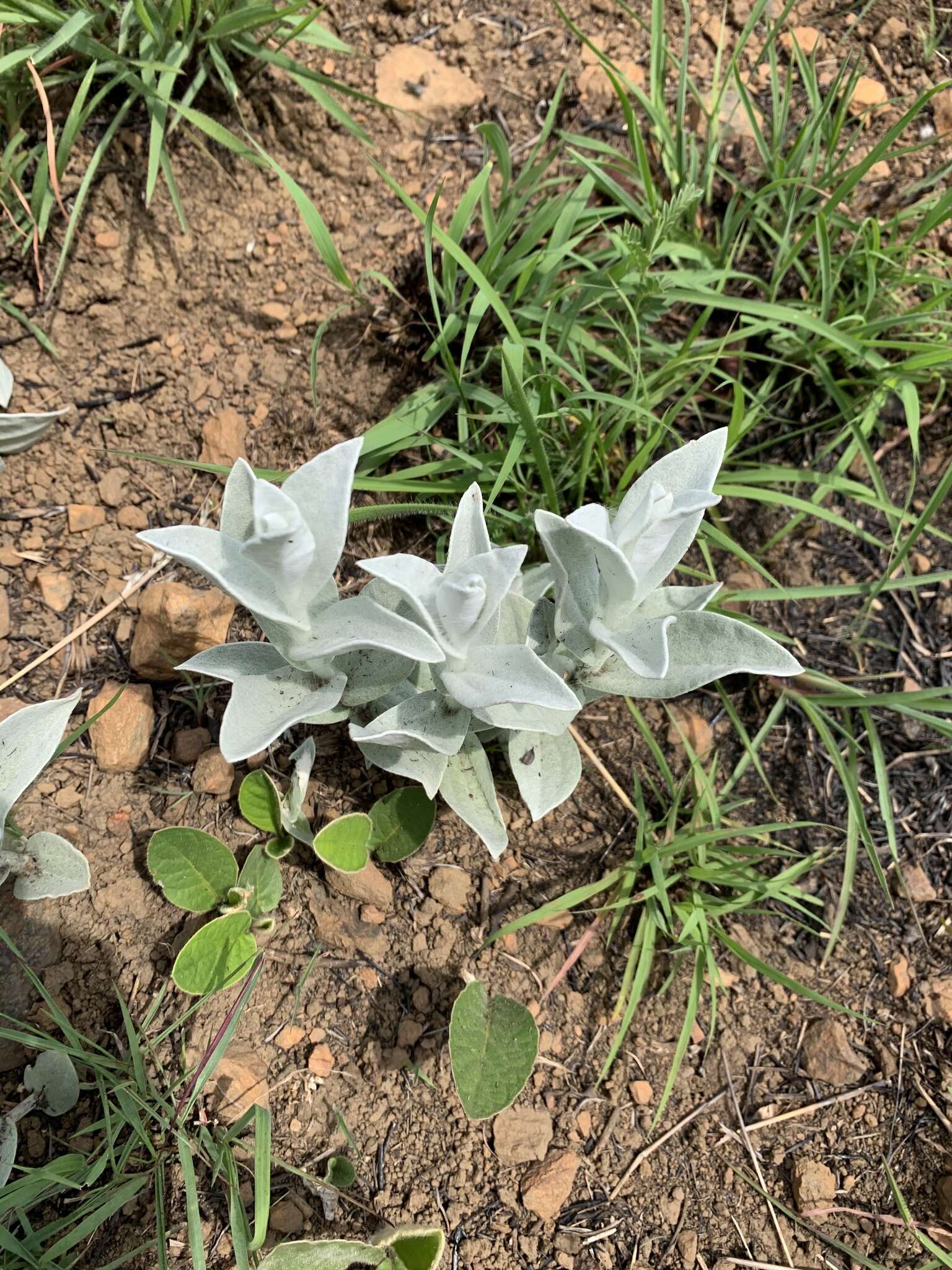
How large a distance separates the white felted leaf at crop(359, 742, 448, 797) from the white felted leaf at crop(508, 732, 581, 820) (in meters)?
0.14

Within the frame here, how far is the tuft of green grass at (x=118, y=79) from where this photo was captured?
199 cm

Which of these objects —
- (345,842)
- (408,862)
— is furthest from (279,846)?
(408,862)

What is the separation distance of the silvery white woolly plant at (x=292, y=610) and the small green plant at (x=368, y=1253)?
0.80m

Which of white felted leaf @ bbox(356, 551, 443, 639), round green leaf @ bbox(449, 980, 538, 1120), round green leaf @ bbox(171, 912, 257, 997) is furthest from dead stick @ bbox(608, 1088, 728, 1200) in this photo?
white felted leaf @ bbox(356, 551, 443, 639)

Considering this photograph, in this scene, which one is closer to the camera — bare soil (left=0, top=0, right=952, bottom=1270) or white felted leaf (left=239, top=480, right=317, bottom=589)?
white felted leaf (left=239, top=480, right=317, bottom=589)

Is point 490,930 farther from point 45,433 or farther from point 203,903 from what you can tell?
point 45,433

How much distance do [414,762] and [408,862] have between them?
424 millimetres

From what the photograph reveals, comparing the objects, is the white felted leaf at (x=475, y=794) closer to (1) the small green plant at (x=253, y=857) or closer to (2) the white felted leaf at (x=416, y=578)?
(1) the small green plant at (x=253, y=857)

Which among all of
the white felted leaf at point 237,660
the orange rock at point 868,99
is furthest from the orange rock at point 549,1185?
the orange rock at point 868,99

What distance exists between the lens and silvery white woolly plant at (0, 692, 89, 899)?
156 centimetres

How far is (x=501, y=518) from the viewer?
1990mm

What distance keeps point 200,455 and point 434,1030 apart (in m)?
1.34

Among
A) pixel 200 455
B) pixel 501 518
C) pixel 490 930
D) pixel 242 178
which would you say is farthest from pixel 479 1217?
pixel 242 178

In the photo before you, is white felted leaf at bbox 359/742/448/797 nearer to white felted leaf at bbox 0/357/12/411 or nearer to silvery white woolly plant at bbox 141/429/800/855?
silvery white woolly plant at bbox 141/429/800/855
